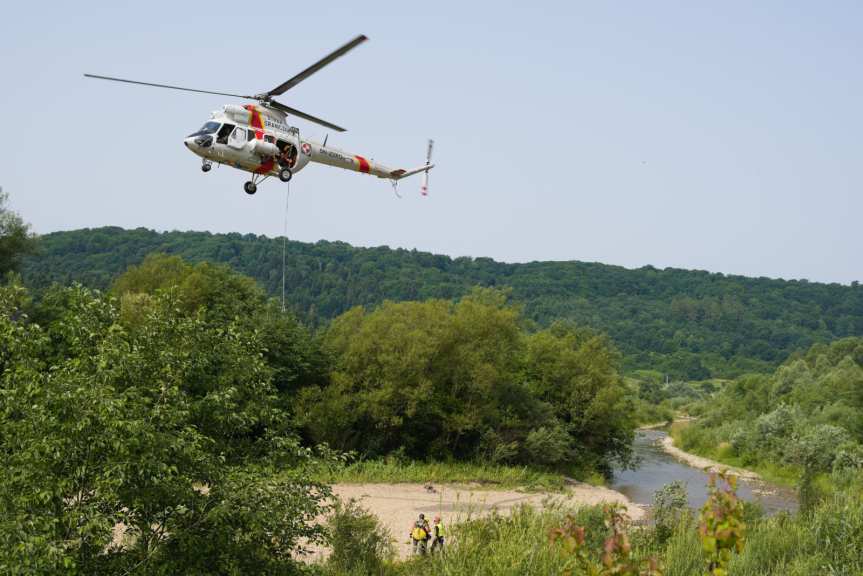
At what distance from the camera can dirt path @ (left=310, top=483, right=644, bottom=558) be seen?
27.5m

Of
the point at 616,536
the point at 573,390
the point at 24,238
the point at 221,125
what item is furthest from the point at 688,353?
the point at 616,536

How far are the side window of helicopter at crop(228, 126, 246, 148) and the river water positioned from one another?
20.6 m

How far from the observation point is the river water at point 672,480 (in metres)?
35.8

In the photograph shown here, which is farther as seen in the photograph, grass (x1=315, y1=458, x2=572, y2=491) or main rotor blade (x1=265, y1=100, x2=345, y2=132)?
grass (x1=315, y1=458, x2=572, y2=491)

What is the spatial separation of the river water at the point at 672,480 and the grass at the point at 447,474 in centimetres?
431

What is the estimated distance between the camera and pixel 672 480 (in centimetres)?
4441

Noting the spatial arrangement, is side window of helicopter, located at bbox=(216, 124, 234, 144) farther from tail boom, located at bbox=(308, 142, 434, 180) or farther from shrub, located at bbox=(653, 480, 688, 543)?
shrub, located at bbox=(653, 480, 688, 543)

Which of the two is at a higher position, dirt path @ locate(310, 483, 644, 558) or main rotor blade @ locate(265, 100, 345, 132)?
main rotor blade @ locate(265, 100, 345, 132)

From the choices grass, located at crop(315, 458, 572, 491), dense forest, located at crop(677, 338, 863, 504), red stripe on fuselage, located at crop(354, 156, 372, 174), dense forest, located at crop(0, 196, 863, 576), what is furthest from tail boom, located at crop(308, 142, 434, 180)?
dense forest, located at crop(677, 338, 863, 504)

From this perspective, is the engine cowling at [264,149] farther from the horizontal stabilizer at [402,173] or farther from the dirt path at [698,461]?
the dirt path at [698,461]

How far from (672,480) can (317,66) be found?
114ft

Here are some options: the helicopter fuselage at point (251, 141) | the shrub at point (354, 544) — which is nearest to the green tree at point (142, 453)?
the shrub at point (354, 544)

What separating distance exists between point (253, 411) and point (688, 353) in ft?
515

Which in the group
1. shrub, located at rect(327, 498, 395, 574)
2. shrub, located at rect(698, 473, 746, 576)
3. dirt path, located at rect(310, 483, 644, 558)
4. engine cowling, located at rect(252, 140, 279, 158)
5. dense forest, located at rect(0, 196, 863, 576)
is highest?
engine cowling, located at rect(252, 140, 279, 158)
